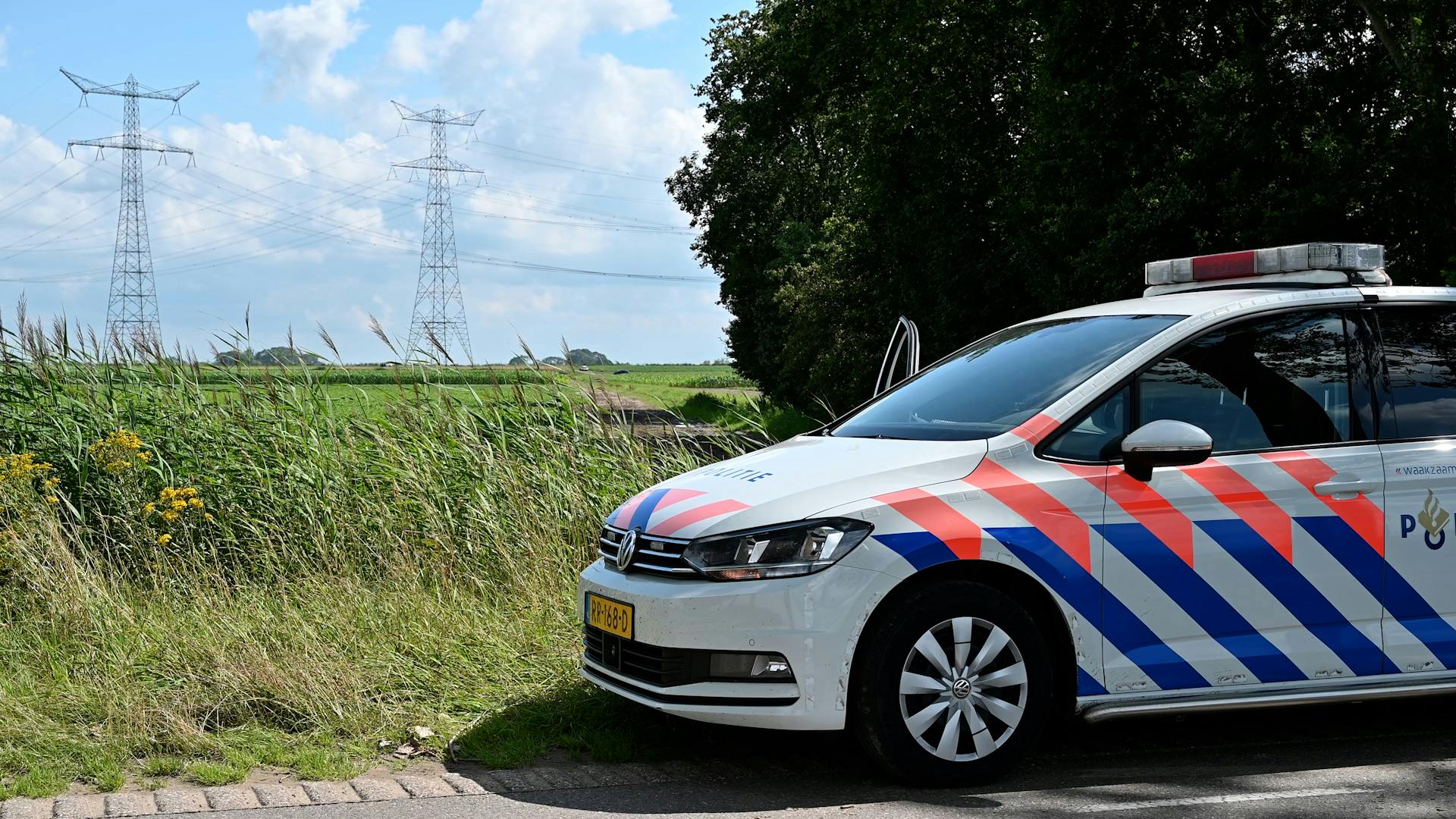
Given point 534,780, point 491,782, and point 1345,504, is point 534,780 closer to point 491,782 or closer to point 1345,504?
point 491,782

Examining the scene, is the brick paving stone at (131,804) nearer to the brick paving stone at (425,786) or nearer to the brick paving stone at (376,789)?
the brick paving stone at (376,789)

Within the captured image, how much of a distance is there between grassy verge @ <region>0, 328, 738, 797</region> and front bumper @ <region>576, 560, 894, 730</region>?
849 mm

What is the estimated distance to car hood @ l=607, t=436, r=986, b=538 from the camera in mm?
4688

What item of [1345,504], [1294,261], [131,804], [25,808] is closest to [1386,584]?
[1345,504]

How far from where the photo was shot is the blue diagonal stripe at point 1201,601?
4.83 metres

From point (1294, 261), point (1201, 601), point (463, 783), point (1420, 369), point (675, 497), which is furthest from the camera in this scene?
point (1294, 261)

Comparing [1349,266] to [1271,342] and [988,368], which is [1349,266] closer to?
[1271,342]

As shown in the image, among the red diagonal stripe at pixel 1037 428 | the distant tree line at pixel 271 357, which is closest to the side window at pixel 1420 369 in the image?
the red diagonal stripe at pixel 1037 428

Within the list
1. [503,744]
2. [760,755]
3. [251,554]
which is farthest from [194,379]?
[760,755]

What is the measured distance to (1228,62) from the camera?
18.9 meters

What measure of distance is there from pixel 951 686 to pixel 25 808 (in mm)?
3208

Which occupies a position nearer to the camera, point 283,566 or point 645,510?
point 645,510

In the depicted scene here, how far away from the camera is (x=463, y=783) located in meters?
5.03

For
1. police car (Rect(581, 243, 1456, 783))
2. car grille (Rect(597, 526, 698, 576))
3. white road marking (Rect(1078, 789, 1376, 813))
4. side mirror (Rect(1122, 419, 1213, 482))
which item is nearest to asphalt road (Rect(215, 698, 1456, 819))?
white road marking (Rect(1078, 789, 1376, 813))
